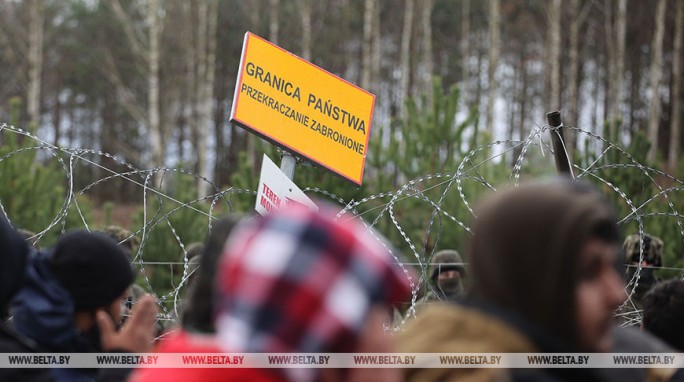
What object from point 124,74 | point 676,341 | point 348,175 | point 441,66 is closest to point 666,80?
point 441,66

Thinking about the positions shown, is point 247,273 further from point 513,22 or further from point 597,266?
point 513,22

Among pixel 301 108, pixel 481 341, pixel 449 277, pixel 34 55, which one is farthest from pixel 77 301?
pixel 34 55

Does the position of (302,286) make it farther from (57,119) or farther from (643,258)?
(57,119)

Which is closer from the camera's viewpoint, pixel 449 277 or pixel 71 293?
pixel 71 293

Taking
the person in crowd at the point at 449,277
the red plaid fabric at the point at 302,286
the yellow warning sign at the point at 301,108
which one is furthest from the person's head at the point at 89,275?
the person in crowd at the point at 449,277

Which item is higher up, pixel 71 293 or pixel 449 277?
pixel 71 293

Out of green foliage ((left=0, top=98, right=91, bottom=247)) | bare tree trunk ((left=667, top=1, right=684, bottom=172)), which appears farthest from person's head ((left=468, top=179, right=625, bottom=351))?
bare tree trunk ((left=667, top=1, right=684, bottom=172))

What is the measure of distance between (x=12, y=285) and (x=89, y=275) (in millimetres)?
248

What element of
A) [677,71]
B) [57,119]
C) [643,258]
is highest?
[677,71]

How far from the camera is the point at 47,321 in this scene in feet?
8.30

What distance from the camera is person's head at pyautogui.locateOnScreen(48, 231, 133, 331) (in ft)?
8.41

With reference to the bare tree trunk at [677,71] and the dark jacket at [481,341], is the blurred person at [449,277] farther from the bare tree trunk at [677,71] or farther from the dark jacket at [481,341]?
the bare tree trunk at [677,71]

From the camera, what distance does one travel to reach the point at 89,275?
2568mm

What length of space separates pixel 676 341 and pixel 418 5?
1108 inches
